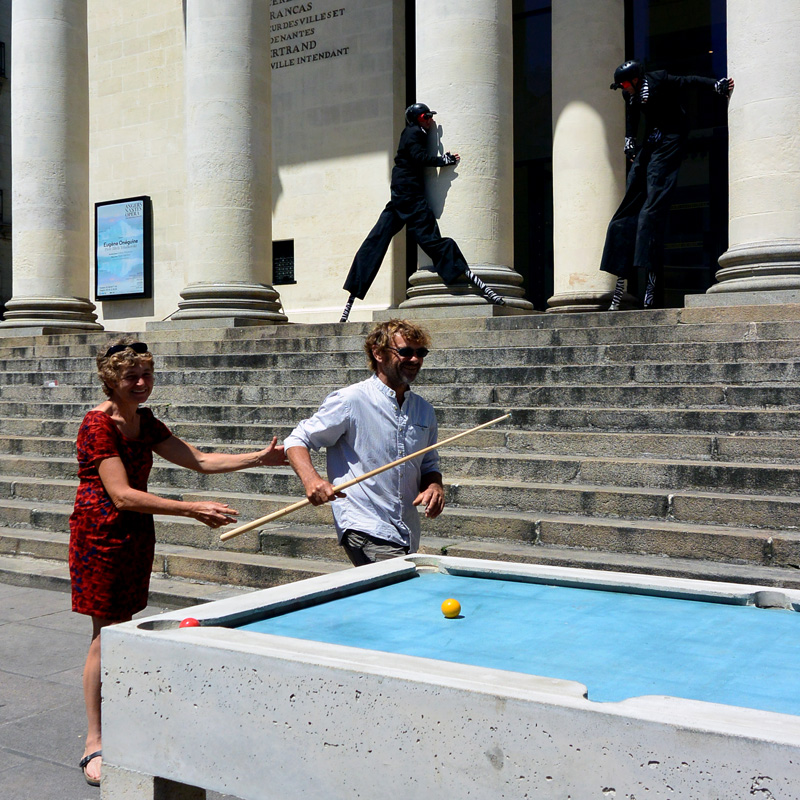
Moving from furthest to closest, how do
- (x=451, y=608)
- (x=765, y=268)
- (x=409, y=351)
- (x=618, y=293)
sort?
(x=618, y=293), (x=765, y=268), (x=409, y=351), (x=451, y=608)

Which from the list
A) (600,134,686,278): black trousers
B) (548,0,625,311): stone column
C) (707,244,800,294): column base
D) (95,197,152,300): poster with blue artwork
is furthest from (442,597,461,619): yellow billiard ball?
(95,197,152,300): poster with blue artwork

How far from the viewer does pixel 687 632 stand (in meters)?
2.99

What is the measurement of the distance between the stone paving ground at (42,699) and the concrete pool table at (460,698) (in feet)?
4.32

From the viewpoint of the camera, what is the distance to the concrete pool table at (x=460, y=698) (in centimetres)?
208

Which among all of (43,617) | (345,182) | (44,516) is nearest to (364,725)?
(43,617)

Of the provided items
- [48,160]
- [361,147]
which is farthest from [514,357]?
[48,160]

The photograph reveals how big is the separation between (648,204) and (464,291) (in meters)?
2.29

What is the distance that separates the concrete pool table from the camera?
208cm

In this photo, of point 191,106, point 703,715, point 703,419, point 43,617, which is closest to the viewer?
point 703,715

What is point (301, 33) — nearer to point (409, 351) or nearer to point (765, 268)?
point (765, 268)

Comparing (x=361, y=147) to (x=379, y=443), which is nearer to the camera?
(x=379, y=443)

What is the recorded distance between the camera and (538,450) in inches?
320

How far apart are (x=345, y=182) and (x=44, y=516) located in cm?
958

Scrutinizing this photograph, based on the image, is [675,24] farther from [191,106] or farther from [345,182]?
[191,106]
